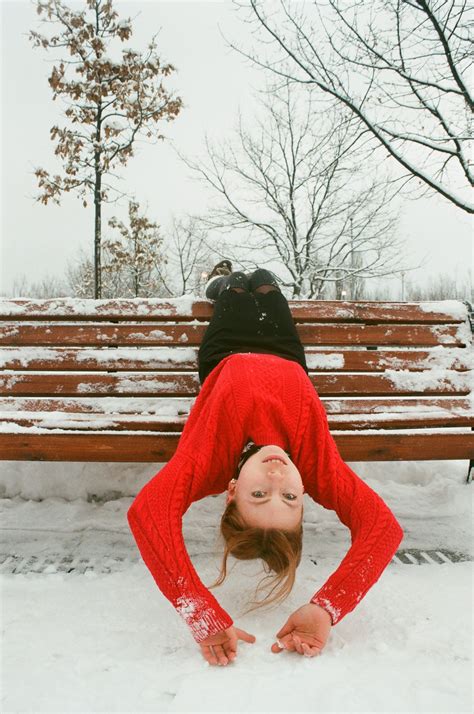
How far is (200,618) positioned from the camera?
5.65 ft

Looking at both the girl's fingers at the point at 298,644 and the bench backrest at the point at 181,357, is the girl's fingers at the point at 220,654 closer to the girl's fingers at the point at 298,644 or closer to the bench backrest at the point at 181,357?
the girl's fingers at the point at 298,644

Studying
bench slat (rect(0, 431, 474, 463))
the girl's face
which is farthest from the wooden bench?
the girl's face

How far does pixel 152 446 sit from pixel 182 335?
91cm

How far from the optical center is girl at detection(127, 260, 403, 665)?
5.85ft

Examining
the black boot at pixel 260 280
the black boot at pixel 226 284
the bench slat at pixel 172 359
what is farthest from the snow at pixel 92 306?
the black boot at pixel 260 280

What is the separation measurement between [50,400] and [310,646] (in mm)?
2010

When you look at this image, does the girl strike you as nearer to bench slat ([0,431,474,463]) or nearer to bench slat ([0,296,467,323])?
bench slat ([0,431,474,463])

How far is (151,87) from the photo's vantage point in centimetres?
1000

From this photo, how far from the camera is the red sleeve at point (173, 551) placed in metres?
1.73

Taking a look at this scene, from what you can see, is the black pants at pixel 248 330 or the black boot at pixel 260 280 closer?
the black pants at pixel 248 330

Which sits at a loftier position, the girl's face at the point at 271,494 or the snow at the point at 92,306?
the snow at the point at 92,306

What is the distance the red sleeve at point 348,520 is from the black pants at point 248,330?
652mm

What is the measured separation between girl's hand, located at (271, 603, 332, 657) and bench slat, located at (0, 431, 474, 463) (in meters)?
1.10

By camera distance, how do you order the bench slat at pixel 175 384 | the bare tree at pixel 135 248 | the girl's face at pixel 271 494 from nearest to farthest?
the girl's face at pixel 271 494
the bench slat at pixel 175 384
the bare tree at pixel 135 248
